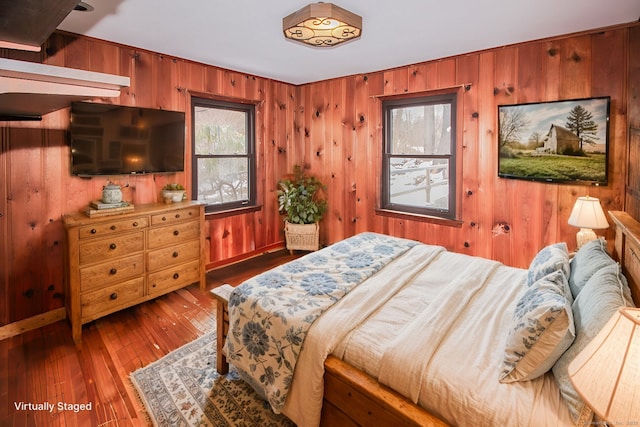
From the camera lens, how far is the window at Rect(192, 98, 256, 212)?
13.1 ft

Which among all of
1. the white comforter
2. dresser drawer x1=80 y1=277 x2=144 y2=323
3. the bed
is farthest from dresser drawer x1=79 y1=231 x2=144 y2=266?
the white comforter

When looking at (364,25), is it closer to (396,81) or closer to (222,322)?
(396,81)

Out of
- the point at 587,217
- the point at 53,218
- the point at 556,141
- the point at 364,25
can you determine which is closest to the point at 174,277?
the point at 53,218

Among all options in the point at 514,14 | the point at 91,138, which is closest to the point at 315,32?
the point at 514,14

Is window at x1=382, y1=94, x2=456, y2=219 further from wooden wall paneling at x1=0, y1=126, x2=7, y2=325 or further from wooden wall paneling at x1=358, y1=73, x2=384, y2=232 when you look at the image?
wooden wall paneling at x1=0, y1=126, x2=7, y2=325

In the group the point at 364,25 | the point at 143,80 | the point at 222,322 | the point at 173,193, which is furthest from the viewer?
the point at 173,193

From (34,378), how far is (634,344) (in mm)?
3023

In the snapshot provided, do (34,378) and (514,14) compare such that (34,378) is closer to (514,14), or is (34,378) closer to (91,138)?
(91,138)

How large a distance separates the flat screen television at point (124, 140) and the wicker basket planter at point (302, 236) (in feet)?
5.51

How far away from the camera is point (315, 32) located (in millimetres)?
2443

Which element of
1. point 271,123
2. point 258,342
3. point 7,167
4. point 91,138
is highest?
point 271,123

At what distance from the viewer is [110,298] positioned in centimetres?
279

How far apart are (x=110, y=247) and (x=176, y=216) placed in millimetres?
636

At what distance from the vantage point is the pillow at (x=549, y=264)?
5.86 ft
